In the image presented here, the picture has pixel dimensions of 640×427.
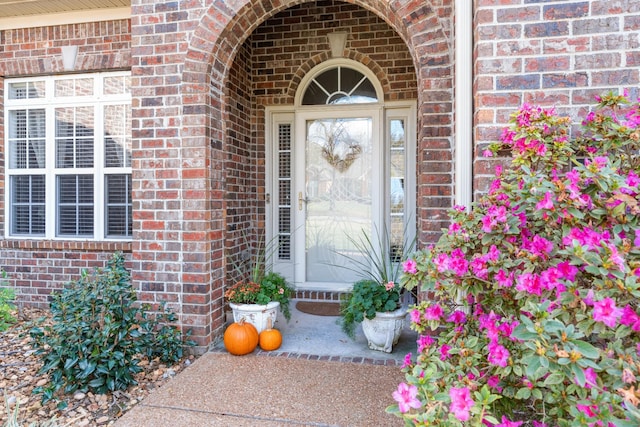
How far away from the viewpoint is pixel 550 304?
1398 millimetres

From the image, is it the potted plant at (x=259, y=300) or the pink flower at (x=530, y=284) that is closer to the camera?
the pink flower at (x=530, y=284)

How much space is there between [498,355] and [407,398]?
16.1 inches

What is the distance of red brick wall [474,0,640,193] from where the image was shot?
2107mm

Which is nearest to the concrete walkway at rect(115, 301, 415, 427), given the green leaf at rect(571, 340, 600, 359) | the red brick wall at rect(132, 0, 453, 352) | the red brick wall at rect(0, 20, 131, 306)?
the red brick wall at rect(132, 0, 453, 352)

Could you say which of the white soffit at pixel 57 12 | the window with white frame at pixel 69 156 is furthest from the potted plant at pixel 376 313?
the white soffit at pixel 57 12

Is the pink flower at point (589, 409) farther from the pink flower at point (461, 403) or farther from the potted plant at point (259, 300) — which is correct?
the potted plant at point (259, 300)

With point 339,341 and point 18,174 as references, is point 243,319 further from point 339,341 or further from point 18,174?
point 18,174

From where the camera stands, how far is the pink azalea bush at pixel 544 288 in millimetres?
1293

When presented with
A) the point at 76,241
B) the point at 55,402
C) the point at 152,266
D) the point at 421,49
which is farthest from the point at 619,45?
the point at 76,241

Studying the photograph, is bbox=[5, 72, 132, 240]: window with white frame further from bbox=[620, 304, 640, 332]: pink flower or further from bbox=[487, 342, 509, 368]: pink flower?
bbox=[620, 304, 640, 332]: pink flower

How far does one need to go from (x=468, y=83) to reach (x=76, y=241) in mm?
4051

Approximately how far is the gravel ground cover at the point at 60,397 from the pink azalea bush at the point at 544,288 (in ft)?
5.85

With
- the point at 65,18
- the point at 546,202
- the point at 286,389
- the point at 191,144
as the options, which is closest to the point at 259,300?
the point at 286,389

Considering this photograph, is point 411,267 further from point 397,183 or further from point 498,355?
point 397,183
